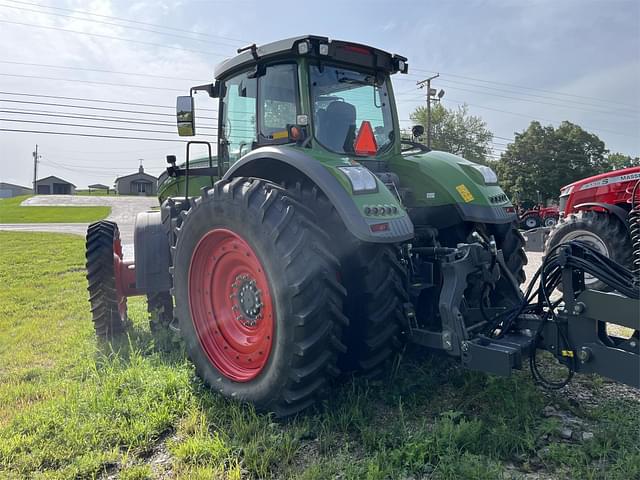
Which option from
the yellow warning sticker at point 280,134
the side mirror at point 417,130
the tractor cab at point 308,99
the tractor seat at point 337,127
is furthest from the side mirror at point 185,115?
the side mirror at point 417,130

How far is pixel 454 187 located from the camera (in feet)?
11.5

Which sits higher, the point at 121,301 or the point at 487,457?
the point at 121,301

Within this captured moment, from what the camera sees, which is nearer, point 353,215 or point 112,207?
point 353,215

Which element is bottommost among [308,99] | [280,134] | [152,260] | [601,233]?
[152,260]

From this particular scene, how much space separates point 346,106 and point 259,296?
1.62m

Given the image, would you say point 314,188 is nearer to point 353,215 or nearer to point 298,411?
point 353,215

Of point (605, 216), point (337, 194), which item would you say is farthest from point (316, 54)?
point (605, 216)

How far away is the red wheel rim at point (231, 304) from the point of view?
3.03 m

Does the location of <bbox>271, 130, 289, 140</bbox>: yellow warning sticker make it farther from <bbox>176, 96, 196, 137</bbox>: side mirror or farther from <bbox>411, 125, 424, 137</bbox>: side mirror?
<bbox>411, 125, 424, 137</bbox>: side mirror

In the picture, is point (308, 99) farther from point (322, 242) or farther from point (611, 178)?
point (611, 178)

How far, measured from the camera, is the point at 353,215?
264 cm

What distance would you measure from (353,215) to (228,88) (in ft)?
7.36

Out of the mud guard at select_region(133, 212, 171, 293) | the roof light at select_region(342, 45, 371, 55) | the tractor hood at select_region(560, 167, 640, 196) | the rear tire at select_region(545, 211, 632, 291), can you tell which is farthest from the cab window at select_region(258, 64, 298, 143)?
the tractor hood at select_region(560, 167, 640, 196)

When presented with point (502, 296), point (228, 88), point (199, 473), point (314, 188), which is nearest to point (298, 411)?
point (199, 473)
